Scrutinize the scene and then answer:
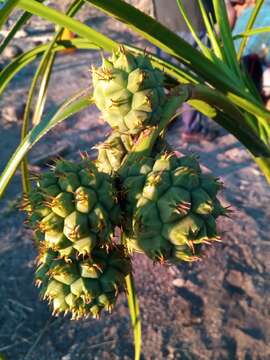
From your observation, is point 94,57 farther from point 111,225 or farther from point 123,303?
point 111,225

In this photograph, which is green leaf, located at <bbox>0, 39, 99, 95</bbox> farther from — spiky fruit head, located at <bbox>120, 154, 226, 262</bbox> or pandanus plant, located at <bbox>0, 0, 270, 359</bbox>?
spiky fruit head, located at <bbox>120, 154, 226, 262</bbox>

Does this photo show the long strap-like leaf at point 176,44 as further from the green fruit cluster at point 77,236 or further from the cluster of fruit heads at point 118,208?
the green fruit cluster at point 77,236

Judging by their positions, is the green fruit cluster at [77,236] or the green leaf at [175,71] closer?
the green fruit cluster at [77,236]

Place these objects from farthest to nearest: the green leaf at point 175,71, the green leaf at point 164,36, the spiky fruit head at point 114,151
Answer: the green leaf at point 175,71, the spiky fruit head at point 114,151, the green leaf at point 164,36

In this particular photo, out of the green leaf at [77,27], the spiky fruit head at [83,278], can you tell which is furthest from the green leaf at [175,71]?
the spiky fruit head at [83,278]

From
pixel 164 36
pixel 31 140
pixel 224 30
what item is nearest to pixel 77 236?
pixel 31 140

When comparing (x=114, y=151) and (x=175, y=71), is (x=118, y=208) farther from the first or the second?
(x=175, y=71)
